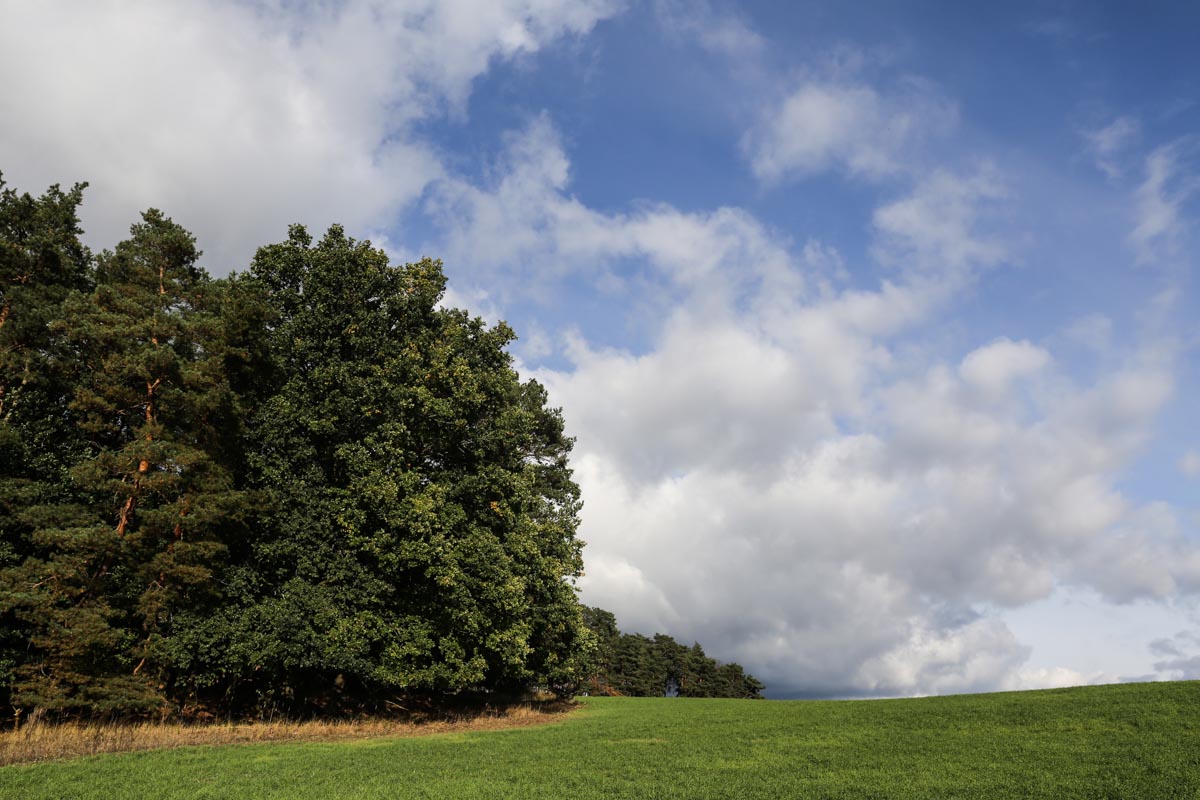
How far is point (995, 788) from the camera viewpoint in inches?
704

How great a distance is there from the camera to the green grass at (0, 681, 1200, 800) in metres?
18.0

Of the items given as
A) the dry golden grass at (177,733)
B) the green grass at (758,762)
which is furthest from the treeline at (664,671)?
the green grass at (758,762)

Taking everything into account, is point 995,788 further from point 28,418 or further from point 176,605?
point 28,418

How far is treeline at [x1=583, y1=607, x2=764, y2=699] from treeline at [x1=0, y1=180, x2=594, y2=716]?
7746cm

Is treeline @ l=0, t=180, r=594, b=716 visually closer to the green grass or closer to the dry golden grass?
the dry golden grass

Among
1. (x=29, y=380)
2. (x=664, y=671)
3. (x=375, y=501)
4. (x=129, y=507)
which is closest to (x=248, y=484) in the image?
(x=129, y=507)

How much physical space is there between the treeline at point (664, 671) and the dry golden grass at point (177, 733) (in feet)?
240

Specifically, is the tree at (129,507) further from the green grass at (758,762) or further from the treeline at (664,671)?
the treeline at (664,671)

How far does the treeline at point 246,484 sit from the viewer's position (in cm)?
2795

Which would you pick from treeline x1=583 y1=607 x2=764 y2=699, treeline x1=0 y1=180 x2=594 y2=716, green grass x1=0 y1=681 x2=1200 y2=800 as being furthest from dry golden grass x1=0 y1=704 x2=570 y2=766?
treeline x1=583 y1=607 x2=764 y2=699

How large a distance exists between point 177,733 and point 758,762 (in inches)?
925

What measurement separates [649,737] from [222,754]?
17742mm

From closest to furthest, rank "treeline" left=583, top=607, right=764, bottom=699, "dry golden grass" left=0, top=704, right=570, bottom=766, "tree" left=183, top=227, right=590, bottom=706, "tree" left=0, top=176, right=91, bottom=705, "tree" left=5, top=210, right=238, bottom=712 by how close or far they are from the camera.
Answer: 1. "dry golden grass" left=0, top=704, right=570, bottom=766
2. "tree" left=5, top=210, right=238, bottom=712
3. "tree" left=0, top=176, right=91, bottom=705
4. "tree" left=183, top=227, right=590, bottom=706
5. "treeline" left=583, top=607, right=764, bottom=699

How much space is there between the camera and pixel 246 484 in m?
34.1
